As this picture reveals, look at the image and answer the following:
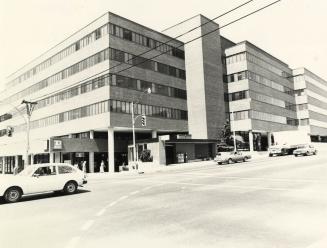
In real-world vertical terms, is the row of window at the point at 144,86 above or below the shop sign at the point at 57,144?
above

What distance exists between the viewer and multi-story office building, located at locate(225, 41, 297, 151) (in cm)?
6166

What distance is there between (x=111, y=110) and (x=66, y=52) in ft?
49.9

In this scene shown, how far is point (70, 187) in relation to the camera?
15.8m

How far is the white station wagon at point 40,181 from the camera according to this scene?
551 inches

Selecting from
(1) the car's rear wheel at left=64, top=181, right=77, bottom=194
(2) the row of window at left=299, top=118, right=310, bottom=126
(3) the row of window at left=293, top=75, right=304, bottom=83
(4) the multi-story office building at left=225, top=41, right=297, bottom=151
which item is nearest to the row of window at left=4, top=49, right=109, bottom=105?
(4) the multi-story office building at left=225, top=41, right=297, bottom=151

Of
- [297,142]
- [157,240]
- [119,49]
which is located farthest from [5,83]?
[157,240]

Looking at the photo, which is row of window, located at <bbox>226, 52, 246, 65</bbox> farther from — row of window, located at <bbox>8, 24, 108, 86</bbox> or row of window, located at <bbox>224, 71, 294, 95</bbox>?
row of window, located at <bbox>8, 24, 108, 86</bbox>

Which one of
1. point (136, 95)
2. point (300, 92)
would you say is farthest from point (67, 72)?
point (300, 92)

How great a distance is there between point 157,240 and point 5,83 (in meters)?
72.5

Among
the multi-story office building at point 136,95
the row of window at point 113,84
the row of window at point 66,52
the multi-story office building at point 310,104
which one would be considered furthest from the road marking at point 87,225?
the multi-story office building at point 310,104

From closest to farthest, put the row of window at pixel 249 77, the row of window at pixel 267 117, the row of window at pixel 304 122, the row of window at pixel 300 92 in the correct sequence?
the row of window at pixel 267 117, the row of window at pixel 249 77, the row of window at pixel 304 122, the row of window at pixel 300 92

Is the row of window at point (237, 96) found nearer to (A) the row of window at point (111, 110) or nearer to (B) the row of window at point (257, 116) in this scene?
(B) the row of window at point (257, 116)

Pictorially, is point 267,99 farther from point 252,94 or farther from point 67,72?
point 67,72

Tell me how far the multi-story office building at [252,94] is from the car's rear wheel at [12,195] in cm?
4712
